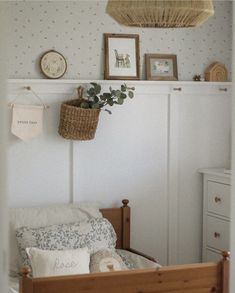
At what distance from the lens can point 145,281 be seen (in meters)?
2.84

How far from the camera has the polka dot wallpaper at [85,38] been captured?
394cm

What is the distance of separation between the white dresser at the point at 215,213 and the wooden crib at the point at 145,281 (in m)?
1.10

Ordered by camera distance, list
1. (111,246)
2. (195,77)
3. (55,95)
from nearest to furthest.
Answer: (111,246), (55,95), (195,77)

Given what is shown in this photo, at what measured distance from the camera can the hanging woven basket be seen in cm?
377

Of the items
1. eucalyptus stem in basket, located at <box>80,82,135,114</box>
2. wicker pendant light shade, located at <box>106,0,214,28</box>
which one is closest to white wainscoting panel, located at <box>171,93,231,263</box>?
eucalyptus stem in basket, located at <box>80,82,135,114</box>

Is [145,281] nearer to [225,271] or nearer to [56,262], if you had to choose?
[225,271]

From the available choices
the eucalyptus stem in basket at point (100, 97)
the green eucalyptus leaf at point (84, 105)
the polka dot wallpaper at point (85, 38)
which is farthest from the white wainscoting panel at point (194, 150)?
the green eucalyptus leaf at point (84, 105)

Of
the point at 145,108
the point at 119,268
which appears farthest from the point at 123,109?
the point at 119,268

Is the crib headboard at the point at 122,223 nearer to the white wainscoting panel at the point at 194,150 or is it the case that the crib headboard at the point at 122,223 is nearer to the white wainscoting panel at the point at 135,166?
the white wainscoting panel at the point at 135,166

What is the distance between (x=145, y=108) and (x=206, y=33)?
31.1 inches

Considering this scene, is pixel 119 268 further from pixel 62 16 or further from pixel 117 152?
pixel 62 16

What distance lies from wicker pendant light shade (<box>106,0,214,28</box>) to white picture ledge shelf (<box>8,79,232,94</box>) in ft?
5.82

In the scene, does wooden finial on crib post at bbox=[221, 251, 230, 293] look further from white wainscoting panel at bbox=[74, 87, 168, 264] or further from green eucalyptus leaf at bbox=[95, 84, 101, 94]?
green eucalyptus leaf at bbox=[95, 84, 101, 94]

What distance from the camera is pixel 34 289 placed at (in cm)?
262
